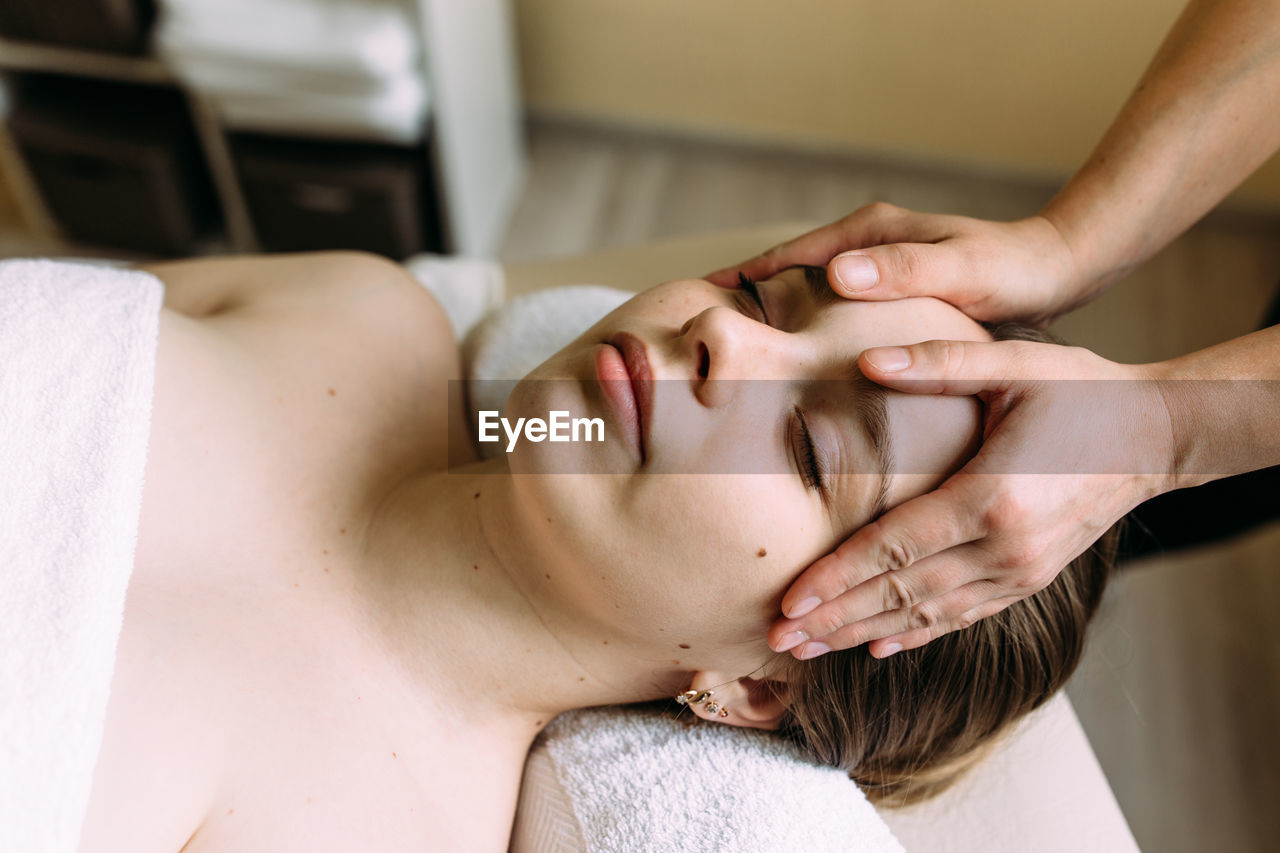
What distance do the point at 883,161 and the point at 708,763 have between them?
7.15ft

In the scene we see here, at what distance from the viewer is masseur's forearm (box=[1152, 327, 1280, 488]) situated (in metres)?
0.82

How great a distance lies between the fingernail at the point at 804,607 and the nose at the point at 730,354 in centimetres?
19

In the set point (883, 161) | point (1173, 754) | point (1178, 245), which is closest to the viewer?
point (1173, 754)

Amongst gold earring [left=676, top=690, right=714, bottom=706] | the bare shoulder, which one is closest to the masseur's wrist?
gold earring [left=676, top=690, right=714, bottom=706]

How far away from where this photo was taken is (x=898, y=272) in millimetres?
865

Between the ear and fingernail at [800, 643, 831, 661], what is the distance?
0.34ft

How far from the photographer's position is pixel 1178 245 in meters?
2.49

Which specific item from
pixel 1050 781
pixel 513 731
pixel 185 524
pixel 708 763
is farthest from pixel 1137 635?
pixel 185 524

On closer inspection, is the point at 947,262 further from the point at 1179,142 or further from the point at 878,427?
the point at 1179,142

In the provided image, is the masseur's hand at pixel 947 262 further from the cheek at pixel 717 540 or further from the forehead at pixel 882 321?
the cheek at pixel 717 540

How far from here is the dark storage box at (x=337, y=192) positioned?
2.07 metres

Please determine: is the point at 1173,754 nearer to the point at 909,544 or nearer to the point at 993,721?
the point at 993,721

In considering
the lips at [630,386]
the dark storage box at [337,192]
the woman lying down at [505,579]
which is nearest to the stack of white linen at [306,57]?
the dark storage box at [337,192]

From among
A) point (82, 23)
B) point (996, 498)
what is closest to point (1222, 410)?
point (996, 498)
